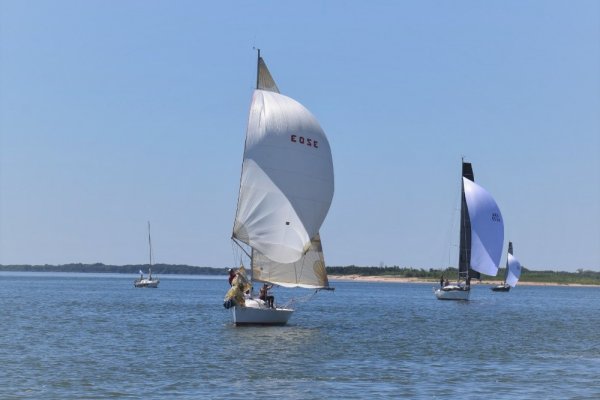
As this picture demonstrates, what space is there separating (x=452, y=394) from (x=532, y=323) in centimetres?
3951

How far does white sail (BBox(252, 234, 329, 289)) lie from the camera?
51.1 meters

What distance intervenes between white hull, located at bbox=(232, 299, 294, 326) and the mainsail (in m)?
2.63

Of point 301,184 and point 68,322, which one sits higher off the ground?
point 301,184

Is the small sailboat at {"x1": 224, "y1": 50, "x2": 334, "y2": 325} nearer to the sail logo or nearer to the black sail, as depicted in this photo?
the sail logo

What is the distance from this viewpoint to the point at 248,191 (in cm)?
5078

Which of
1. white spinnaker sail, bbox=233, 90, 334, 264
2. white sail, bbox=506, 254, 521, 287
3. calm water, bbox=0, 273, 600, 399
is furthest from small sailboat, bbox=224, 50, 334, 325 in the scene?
white sail, bbox=506, 254, 521, 287

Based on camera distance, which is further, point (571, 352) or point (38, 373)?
point (571, 352)

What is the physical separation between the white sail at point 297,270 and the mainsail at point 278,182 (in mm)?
542

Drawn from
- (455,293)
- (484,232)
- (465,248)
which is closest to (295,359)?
(455,293)

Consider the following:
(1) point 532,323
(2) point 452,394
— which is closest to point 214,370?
(2) point 452,394

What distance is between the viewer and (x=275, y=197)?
2000 inches

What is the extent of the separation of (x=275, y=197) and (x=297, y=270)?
4441mm

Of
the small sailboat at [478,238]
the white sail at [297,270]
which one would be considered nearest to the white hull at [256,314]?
the white sail at [297,270]

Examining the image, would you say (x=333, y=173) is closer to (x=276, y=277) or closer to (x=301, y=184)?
(x=301, y=184)
